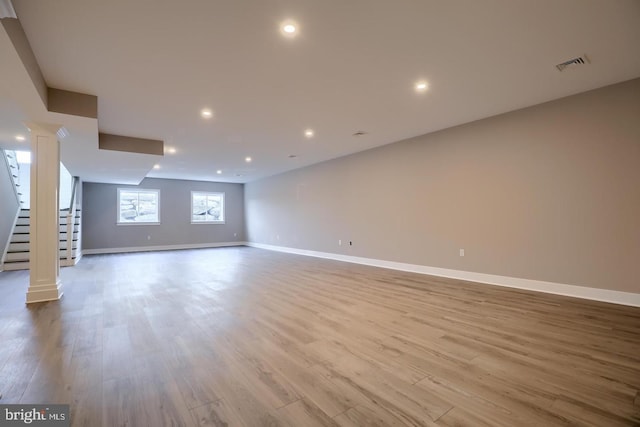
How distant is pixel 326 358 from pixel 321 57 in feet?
8.82

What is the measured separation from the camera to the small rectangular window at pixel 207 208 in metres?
11.1

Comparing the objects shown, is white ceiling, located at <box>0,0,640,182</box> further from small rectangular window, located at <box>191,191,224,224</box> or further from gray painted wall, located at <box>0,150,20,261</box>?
small rectangular window, located at <box>191,191,224,224</box>

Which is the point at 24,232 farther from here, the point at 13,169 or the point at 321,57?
the point at 321,57

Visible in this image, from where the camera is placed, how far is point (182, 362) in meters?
2.12

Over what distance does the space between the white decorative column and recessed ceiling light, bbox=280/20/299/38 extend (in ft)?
11.6

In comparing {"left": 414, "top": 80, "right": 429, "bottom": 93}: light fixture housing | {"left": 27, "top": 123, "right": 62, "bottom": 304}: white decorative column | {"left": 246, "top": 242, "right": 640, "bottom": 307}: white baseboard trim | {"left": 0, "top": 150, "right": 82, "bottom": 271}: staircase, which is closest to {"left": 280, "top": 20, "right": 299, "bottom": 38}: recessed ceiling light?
{"left": 414, "top": 80, "right": 429, "bottom": 93}: light fixture housing

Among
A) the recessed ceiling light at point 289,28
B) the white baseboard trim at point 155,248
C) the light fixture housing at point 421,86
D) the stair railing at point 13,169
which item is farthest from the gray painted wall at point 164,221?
the recessed ceiling light at point 289,28

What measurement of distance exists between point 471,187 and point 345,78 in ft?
9.55

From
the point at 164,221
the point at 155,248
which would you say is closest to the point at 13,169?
the point at 164,221

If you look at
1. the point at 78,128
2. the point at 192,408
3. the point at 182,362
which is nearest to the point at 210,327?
the point at 182,362

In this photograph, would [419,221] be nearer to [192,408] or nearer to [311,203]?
[311,203]

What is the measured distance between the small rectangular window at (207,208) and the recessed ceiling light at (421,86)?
31.7 feet

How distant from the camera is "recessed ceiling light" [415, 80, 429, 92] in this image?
3.36m

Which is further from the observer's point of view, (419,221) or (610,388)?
(419,221)
